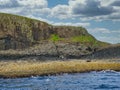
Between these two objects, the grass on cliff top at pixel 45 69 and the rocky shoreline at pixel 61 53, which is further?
the rocky shoreline at pixel 61 53

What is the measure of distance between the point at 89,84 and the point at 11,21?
90.3m

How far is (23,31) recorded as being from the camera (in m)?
164

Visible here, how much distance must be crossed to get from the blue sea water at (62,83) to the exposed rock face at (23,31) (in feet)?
211

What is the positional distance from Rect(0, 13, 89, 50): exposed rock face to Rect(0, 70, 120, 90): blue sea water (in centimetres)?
6418

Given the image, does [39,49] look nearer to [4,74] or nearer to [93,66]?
[93,66]

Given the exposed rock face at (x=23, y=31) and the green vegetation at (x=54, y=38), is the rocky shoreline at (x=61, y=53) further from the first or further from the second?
the green vegetation at (x=54, y=38)

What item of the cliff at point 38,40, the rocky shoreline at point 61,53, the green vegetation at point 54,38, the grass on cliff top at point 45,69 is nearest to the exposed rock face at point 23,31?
the cliff at point 38,40

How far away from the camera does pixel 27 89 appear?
65.9 meters

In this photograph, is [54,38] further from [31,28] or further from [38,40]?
[31,28]

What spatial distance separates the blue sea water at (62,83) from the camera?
2673 inches

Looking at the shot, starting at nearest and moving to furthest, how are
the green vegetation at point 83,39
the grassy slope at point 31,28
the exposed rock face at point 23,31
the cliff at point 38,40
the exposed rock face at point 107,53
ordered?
the cliff at point 38,40
the exposed rock face at point 23,31
the grassy slope at point 31,28
the exposed rock face at point 107,53
the green vegetation at point 83,39

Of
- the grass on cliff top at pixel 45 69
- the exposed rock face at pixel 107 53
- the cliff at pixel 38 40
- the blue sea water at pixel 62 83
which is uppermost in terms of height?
the cliff at pixel 38 40

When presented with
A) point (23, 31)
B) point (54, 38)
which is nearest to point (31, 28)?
point (23, 31)

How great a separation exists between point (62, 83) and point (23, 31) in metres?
90.9
